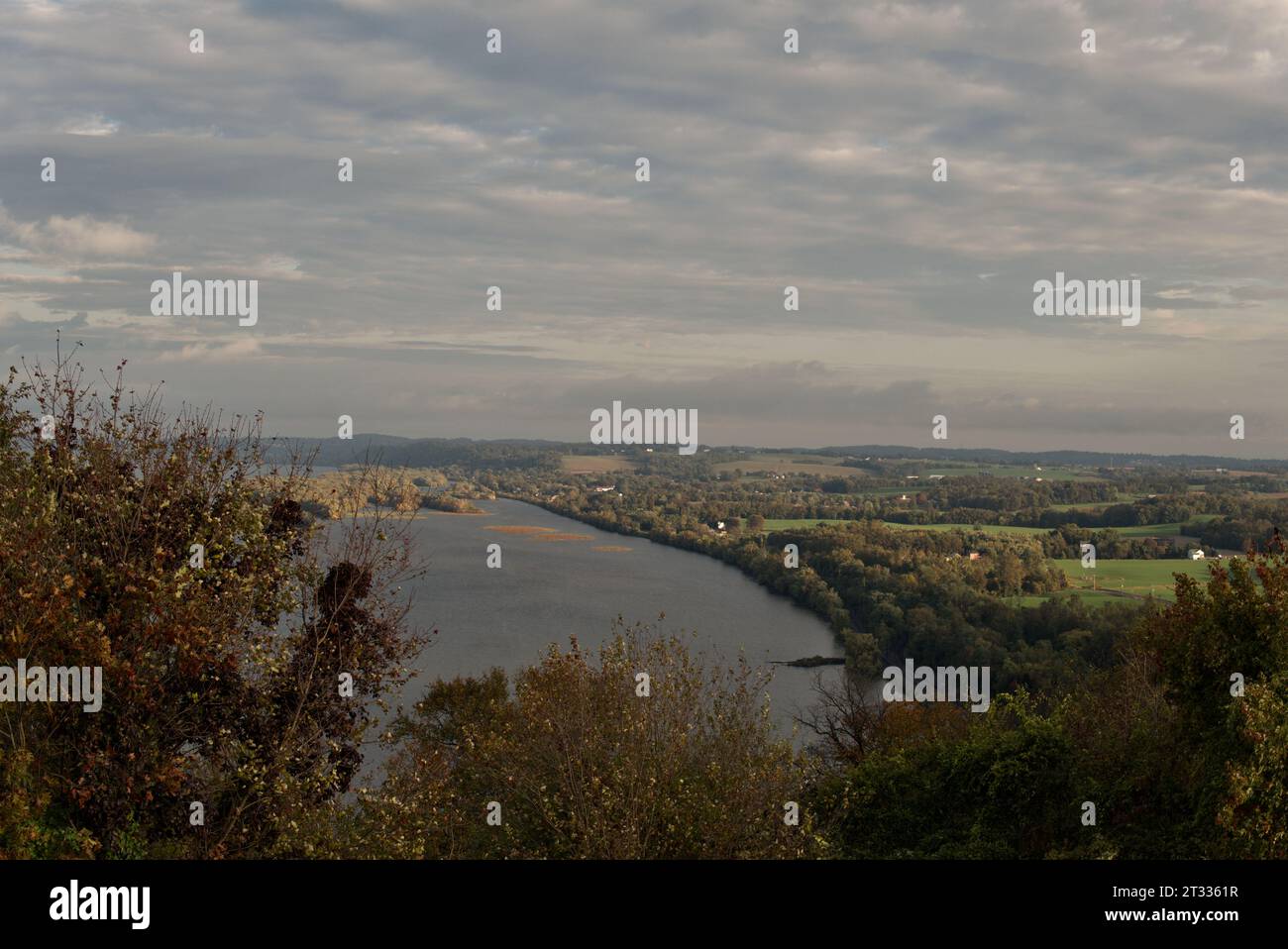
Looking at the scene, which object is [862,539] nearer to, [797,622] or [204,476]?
[797,622]

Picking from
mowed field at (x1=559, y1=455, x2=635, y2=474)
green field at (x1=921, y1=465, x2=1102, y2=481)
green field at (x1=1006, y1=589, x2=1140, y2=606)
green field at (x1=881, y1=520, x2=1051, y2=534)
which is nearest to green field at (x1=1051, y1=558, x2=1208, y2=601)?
green field at (x1=1006, y1=589, x2=1140, y2=606)

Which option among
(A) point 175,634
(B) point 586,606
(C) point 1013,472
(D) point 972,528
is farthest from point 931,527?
(A) point 175,634

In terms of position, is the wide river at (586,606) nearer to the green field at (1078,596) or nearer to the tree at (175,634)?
the green field at (1078,596)

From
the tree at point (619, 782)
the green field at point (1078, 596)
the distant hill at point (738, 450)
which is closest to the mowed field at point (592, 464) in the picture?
the distant hill at point (738, 450)

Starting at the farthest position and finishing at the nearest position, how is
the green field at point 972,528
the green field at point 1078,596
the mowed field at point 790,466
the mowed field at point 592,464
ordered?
the mowed field at point 790,466
the mowed field at point 592,464
the green field at point 972,528
the green field at point 1078,596
